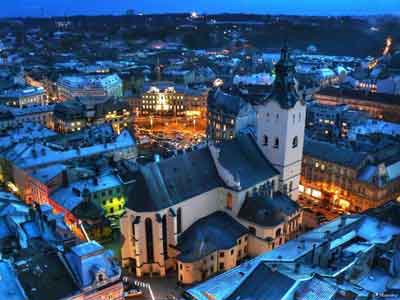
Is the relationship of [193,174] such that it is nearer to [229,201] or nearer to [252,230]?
[229,201]

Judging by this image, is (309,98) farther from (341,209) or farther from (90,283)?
(90,283)

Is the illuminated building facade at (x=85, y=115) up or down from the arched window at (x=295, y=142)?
down

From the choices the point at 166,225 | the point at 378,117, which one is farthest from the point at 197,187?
the point at 378,117

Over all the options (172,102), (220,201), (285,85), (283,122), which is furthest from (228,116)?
(220,201)

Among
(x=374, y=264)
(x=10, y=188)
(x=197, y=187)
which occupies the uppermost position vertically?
(x=197, y=187)

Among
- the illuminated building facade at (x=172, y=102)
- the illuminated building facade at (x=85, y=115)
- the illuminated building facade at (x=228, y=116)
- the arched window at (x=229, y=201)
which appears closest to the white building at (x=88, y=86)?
the illuminated building facade at (x=172, y=102)

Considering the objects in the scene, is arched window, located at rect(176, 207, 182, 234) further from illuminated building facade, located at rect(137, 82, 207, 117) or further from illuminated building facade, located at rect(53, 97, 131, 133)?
illuminated building facade, located at rect(137, 82, 207, 117)

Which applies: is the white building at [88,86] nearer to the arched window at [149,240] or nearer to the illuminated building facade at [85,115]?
the illuminated building facade at [85,115]
